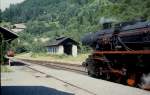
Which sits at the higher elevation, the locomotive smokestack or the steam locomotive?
the locomotive smokestack

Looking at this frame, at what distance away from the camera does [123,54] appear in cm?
1692

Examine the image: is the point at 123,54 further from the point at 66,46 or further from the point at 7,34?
the point at 66,46

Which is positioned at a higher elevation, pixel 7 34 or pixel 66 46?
pixel 7 34


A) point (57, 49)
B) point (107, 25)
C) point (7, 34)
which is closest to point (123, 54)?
point (107, 25)

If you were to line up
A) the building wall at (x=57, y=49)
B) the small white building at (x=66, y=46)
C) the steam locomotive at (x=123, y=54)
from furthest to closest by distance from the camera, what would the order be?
the building wall at (x=57, y=49) → the small white building at (x=66, y=46) → the steam locomotive at (x=123, y=54)

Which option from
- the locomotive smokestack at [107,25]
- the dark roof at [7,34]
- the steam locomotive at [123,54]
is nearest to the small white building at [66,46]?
the dark roof at [7,34]

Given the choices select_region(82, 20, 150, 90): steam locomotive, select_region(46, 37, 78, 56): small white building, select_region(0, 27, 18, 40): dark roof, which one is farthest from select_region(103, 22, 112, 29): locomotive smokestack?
select_region(46, 37, 78, 56): small white building

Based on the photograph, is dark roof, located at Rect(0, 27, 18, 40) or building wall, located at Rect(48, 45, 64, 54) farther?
building wall, located at Rect(48, 45, 64, 54)

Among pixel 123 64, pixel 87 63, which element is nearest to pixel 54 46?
pixel 87 63

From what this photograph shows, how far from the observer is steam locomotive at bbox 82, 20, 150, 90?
49.7 ft

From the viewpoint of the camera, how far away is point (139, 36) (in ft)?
51.2

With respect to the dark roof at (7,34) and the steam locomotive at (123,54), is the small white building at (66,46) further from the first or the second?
the steam locomotive at (123,54)

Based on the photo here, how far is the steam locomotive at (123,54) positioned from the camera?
49.7ft

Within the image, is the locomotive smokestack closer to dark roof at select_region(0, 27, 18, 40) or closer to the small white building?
dark roof at select_region(0, 27, 18, 40)
